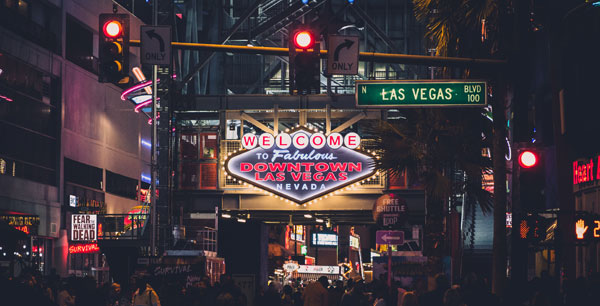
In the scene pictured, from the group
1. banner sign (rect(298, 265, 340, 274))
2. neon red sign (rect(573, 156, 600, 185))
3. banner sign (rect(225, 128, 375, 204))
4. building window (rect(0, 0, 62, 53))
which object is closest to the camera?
neon red sign (rect(573, 156, 600, 185))

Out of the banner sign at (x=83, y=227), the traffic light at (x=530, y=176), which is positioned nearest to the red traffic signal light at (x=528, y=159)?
the traffic light at (x=530, y=176)

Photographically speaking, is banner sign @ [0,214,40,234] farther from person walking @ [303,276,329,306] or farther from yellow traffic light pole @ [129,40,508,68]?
yellow traffic light pole @ [129,40,508,68]

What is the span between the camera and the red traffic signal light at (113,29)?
16344 millimetres

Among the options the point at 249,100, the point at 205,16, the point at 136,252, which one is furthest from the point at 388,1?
the point at 136,252

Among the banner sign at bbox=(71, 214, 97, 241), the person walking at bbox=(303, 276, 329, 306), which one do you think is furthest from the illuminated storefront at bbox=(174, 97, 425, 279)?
the person walking at bbox=(303, 276, 329, 306)

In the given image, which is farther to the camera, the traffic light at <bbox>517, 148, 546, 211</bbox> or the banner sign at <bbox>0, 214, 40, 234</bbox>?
the banner sign at <bbox>0, 214, 40, 234</bbox>

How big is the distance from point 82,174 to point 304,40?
4023cm

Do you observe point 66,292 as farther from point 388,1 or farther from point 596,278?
point 388,1

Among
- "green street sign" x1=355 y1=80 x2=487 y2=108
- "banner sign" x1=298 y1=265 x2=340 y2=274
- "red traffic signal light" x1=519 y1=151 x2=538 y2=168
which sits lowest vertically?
"banner sign" x1=298 y1=265 x2=340 y2=274

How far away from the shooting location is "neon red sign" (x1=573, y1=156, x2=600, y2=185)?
22356 mm

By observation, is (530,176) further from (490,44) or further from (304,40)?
(490,44)

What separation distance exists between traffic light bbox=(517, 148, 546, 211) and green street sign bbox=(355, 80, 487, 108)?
125 inches

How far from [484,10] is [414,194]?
18.7 m

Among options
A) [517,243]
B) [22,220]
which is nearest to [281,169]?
[22,220]
